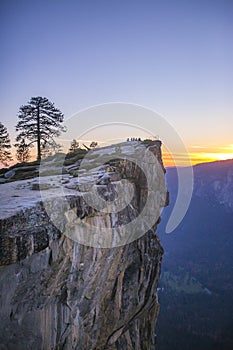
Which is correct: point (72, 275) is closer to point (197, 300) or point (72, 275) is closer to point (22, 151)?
point (22, 151)

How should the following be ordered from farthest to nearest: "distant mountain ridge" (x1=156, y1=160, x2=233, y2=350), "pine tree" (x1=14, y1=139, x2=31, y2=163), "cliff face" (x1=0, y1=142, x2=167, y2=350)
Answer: "distant mountain ridge" (x1=156, y1=160, x2=233, y2=350) → "pine tree" (x1=14, y1=139, x2=31, y2=163) → "cliff face" (x1=0, y1=142, x2=167, y2=350)

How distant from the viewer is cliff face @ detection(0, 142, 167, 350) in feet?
35.4

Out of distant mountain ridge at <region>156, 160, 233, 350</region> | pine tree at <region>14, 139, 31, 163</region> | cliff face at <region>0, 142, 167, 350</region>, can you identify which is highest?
pine tree at <region>14, 139, 31, 163</region>

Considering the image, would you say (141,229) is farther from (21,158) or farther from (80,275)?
(21,158)

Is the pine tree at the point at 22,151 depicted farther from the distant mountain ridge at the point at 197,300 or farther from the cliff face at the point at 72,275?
the distant mountain ridge at the point at 197,300

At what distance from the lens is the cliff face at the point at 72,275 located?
10.8m

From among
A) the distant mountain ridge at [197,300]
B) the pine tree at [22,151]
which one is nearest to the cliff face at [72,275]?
the pine tree at [22,151]

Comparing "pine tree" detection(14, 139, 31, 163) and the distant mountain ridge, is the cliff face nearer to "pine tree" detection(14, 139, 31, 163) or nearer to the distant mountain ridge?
"pine tree" detection(14, 139, 31, 163)

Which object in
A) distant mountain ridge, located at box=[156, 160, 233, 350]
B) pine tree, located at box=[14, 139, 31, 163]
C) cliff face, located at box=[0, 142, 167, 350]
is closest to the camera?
cliff face, located at box=[0, 142, 167, 350]

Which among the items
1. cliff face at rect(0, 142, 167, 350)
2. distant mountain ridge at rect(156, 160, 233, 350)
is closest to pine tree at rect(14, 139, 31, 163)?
cliff face at rect(0, 142, 167, 350)

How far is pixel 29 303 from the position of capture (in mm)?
12148

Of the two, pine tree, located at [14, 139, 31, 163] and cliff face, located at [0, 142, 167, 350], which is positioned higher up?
pine tree, located at [14, 139, 31, 163]

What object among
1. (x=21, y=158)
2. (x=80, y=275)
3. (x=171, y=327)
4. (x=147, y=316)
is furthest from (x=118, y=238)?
(x=171, y=327)

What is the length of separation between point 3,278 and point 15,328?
2833mm
